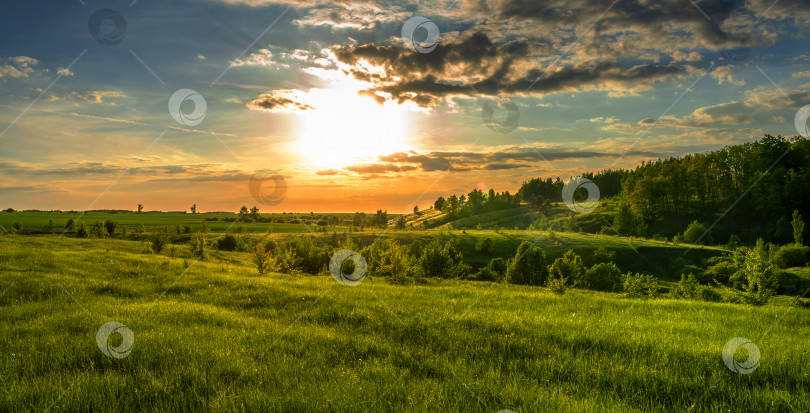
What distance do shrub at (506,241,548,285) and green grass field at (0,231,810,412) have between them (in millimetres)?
27393

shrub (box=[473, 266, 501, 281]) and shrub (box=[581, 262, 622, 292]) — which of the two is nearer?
shrub (box=[581, 262, 622, 292])

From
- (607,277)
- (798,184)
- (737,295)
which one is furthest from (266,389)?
(798,184)

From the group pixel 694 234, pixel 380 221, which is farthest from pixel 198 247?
pixel 694 234

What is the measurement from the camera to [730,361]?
22.4 ft

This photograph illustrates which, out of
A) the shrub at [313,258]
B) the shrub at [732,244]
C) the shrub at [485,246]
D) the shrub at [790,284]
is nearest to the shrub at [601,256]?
the shrub at [485,246]

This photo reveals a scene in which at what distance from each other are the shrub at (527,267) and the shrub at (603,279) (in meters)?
7.25

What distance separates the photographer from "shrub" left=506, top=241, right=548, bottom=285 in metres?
39.9

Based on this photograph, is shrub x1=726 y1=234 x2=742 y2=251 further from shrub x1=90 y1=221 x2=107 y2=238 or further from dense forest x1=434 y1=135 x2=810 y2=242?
shrub x1=90 y1=221 x2=107 y2=238

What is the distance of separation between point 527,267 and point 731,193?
13496cm

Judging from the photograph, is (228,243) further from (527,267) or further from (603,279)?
(603,279)

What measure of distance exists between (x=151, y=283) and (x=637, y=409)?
17.6 meters

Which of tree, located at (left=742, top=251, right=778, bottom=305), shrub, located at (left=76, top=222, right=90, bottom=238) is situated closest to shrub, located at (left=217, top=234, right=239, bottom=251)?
shrub, located at (left=76, top=222, right=90, bottom=238)

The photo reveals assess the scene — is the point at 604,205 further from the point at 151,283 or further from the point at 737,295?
the point at 151,283

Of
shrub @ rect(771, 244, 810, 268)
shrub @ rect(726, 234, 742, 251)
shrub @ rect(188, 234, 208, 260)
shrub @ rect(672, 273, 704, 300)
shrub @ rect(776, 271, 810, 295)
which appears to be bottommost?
shrub @ rect(776, 271, 810, 295)
